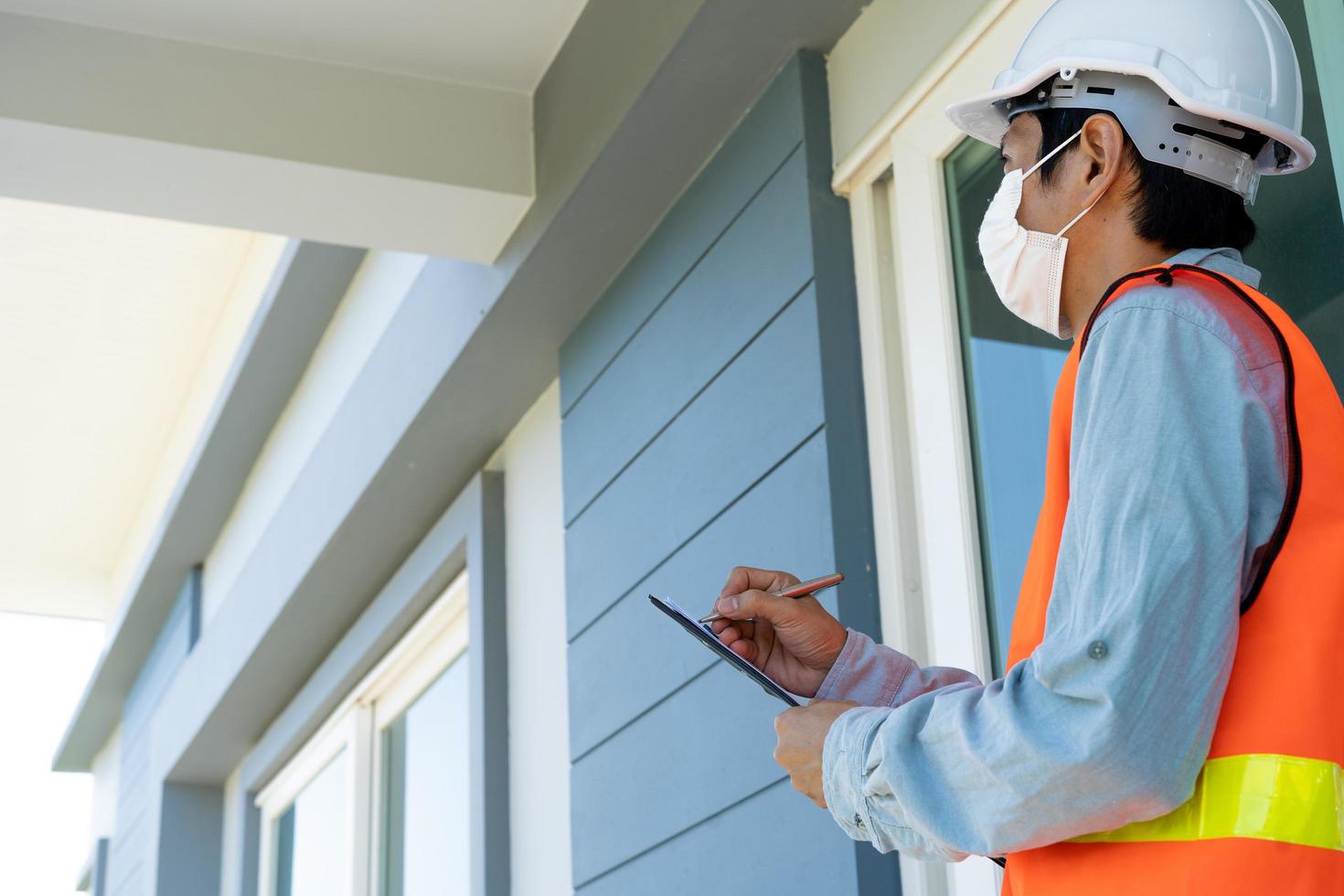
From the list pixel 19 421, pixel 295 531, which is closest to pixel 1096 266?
pixel 295 531

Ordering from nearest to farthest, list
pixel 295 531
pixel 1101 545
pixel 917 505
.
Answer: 1. pixel 1101 545
2. pixel 917 505
3. pixel 295 531

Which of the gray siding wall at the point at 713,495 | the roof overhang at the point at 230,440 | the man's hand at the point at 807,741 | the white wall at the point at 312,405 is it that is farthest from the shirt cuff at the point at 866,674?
the roof overhang at the point at 230,440

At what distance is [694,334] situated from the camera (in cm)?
286

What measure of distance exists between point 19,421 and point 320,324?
2431 mm

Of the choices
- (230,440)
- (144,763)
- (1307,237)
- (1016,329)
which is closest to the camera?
(1307,237)

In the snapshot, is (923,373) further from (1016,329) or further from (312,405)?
(312,405)

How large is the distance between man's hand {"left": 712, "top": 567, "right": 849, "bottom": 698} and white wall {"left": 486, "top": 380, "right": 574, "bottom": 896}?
5.89ft

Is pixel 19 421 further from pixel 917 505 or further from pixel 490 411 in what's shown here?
pixel 917 505

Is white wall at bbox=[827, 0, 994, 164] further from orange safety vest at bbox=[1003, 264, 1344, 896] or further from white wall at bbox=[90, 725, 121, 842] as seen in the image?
white wall at bbox=[90, 725, 121, 842]

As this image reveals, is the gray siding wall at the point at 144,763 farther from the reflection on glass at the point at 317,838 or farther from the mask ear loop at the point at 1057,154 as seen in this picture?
the mask ear loop at the point at 1057,154

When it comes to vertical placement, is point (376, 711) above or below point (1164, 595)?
above

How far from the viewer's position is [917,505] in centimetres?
233

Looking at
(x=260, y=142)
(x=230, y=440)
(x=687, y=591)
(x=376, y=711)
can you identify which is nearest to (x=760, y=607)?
(x=687, y=591)

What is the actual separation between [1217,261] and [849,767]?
0.48m
